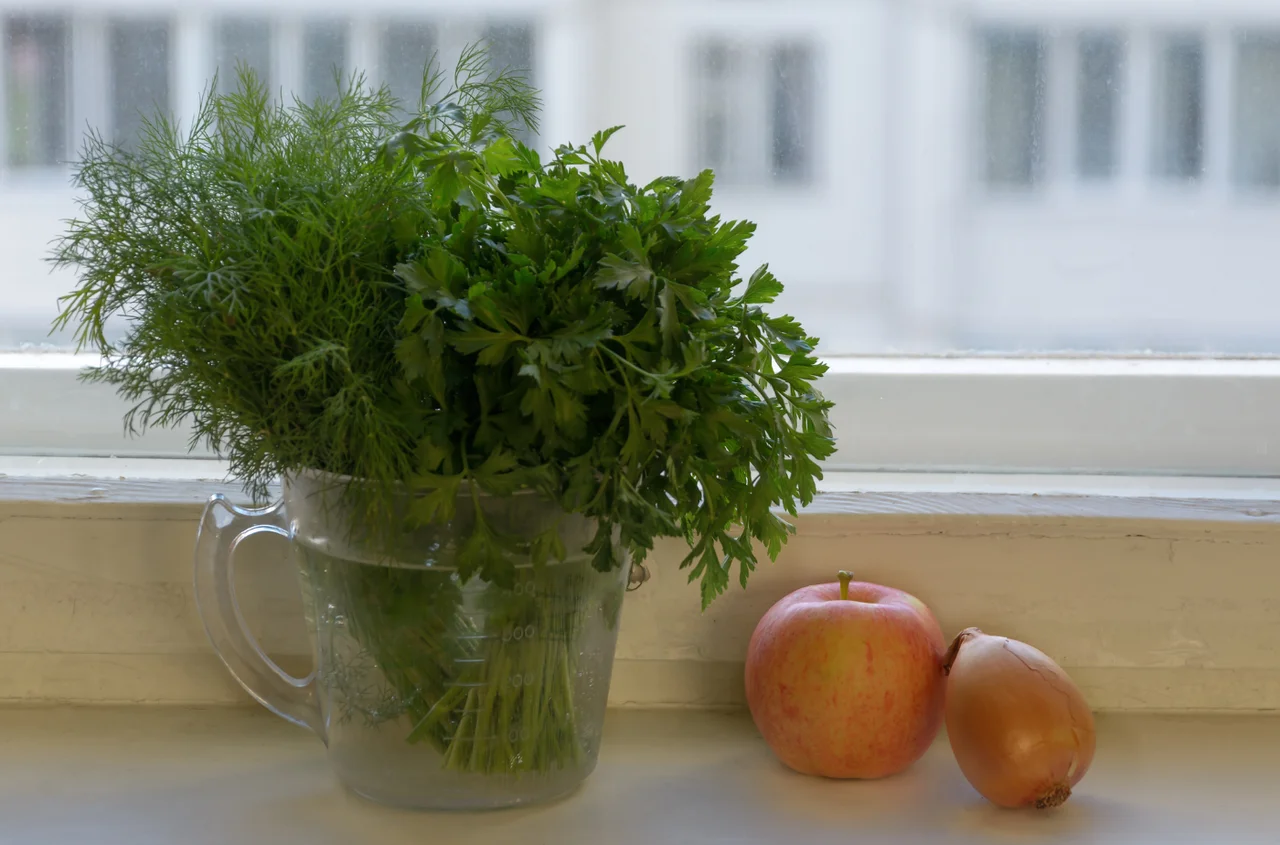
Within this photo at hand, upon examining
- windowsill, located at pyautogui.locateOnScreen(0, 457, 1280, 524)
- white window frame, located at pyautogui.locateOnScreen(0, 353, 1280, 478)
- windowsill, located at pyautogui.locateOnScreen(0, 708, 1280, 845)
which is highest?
white window frame, located at pyautogui.locateOnScreen(0, 353, 1280, 478)

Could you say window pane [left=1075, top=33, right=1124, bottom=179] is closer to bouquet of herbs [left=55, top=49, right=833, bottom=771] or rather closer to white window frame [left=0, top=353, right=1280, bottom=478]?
white window frame [left=0, top=353, right=1280, bottom=478]

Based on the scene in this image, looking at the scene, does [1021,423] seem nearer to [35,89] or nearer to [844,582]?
[844,582]

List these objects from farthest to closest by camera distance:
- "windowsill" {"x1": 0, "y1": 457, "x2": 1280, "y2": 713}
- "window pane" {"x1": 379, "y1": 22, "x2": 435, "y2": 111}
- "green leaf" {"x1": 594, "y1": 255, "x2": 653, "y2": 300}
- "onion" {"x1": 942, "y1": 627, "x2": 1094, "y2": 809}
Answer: "window pane" {"x1": 379, "y1": 22, "x2": 435, "y2": 111} → "windowsill" {"x1": 0, "y1": 457, "x2": 1280, "y2": 713} → "onion" {"x1": 942, "y1": 627, "x2": 1094, "y2": 809} → "green leaf" {"x1": 594, "y1": 255, "x2": 653, "y2": 300}

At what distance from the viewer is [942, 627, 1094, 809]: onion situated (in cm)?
65

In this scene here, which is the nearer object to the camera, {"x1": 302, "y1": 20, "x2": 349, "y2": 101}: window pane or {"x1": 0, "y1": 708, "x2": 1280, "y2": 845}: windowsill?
{"x1": 0, "y1": 708, "x2": 1280, "y2": 845}: windowsill

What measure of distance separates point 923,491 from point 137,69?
0.74m

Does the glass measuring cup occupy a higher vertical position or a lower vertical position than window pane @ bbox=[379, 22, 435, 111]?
lower

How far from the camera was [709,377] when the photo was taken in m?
0.56

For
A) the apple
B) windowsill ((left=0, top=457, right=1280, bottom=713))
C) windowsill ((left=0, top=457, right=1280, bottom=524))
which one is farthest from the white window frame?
the apple

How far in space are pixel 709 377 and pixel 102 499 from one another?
50 cm

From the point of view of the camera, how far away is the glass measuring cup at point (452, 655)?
594 mm

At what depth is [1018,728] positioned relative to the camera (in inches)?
25.5

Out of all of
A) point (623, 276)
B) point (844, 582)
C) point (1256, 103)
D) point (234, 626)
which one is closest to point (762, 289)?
point (623, 276)

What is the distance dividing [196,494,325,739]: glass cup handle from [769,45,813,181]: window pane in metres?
0.52
